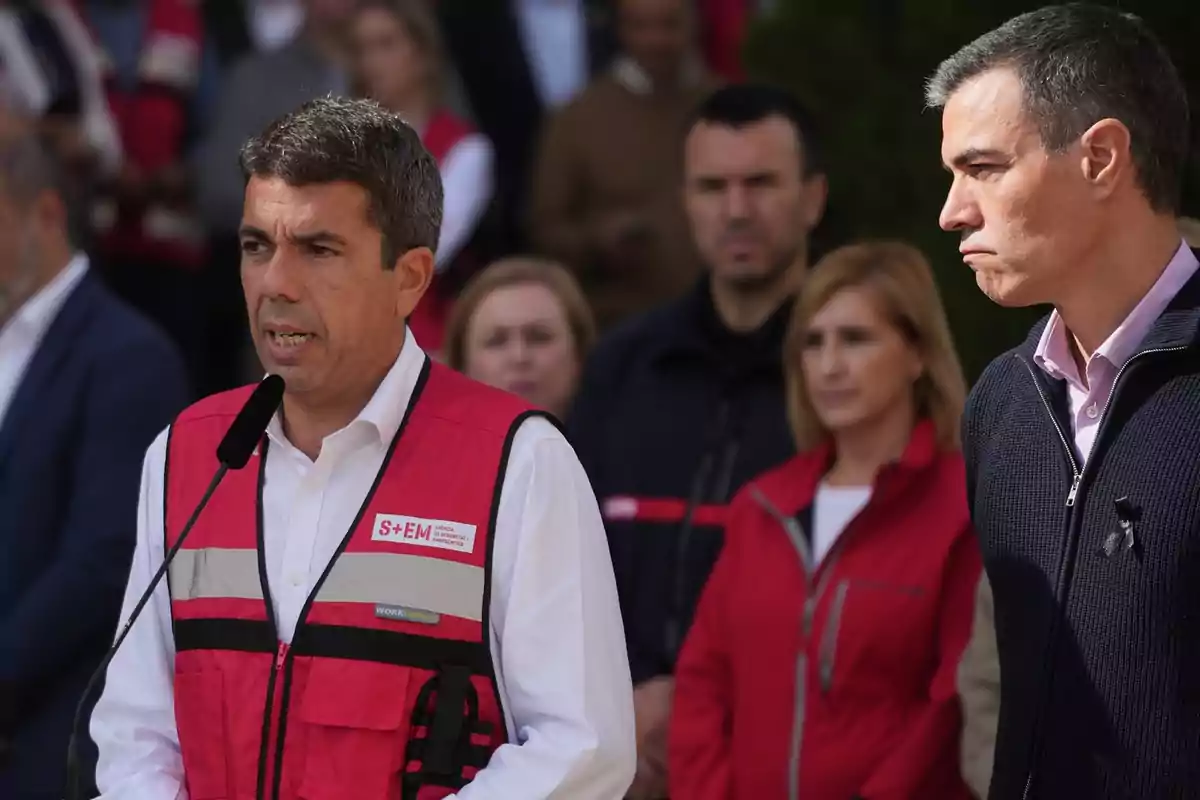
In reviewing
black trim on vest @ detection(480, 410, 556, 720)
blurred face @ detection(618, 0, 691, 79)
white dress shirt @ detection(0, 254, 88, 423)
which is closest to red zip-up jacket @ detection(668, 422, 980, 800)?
black trim on vest @ detection(480, 410, 556, 720)

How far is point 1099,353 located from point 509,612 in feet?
3.34

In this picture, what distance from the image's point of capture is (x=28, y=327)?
512 cm

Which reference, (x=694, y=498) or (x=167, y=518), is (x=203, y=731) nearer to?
(x=167, y=518)

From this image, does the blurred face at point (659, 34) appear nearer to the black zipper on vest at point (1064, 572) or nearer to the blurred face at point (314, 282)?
the blurred face at point (314, 282)

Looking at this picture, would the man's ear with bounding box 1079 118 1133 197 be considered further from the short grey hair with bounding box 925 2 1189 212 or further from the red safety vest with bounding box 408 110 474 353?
the red safety vest with bounding box 408 110 474 353

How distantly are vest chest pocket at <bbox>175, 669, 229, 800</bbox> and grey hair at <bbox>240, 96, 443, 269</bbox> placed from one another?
742mm

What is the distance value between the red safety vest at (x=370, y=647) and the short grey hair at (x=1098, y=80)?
96 centimetres

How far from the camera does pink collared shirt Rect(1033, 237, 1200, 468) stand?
129 inches

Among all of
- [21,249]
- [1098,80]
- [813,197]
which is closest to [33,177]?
[21,249]

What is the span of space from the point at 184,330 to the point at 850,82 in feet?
8.31

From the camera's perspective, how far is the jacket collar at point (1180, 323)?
10.3 feet

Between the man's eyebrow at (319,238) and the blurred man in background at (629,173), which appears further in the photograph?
the blurred man in background at (629,173)

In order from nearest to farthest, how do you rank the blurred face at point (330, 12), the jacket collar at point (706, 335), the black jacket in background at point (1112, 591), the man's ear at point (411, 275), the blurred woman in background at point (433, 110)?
the black jacket in background at point (1112, 591) → the man's ear at point (411, 275) → the jacket collar at point (706, 335) → the blurred woman in background at point (433, 110) → the blurred face at point (330, 12)

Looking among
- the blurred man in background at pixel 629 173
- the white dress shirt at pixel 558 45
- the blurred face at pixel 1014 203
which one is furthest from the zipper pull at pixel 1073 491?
the white dress shirt at pixel 558 45
